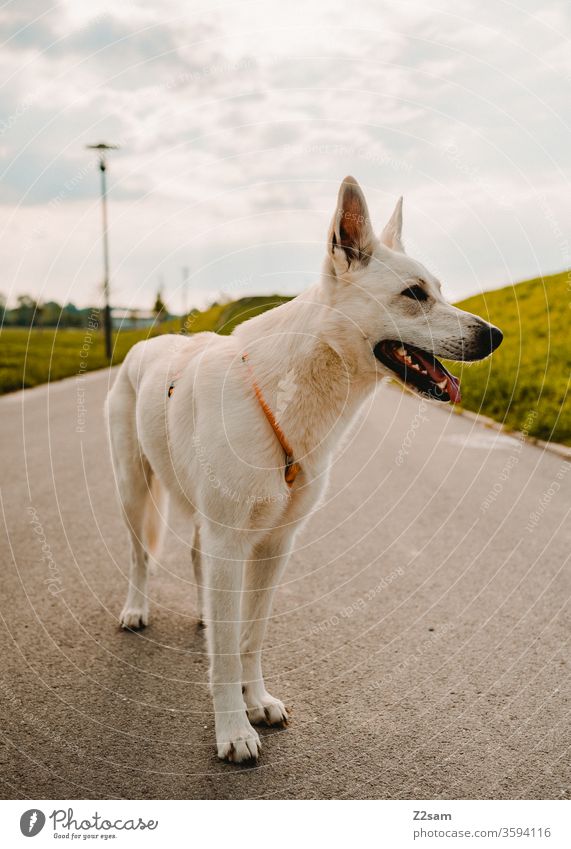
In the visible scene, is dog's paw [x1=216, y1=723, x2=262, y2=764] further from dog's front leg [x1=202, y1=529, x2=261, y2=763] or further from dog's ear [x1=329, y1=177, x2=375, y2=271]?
dog's ear [x1=329, y1=177, x2=375, y2=271]

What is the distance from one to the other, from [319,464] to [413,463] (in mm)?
6380

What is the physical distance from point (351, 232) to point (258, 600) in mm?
1716

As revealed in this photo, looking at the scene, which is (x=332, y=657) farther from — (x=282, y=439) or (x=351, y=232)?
(x=351, y=232)

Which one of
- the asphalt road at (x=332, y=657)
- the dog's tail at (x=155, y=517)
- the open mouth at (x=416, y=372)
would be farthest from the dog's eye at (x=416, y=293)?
the dog's tail at (x=155, y=517)

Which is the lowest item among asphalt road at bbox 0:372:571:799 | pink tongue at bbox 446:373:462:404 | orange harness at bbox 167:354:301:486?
asphalt road at bbox 0:372:571:799

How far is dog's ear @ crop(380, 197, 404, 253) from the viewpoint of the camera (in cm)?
374

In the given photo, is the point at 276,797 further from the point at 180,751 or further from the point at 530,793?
the point at 530,793

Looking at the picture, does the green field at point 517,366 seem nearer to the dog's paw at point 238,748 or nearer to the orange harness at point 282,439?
the orange harness at point 282,439

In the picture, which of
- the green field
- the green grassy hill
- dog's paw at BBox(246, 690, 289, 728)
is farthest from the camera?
the green grassy hill

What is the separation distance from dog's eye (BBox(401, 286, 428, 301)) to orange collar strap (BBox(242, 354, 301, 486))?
0.72 meters

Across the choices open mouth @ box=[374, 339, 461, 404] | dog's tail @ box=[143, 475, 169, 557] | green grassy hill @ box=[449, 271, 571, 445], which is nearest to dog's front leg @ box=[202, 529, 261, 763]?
open mouth @ box=[374, 339, 461, 404]

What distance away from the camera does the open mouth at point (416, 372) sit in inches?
130

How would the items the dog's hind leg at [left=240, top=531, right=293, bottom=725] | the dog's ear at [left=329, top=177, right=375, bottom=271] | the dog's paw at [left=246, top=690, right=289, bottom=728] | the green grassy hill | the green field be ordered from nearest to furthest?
the dog's ear at [left=329, top=177, right=375, bottom=271]
the dog's paw at [left=246, top=690, right=289, bottom=728]
the dog's hind leg at [left=240, top=531, right=293, bottom=725]
the green field
the green grassy hill
